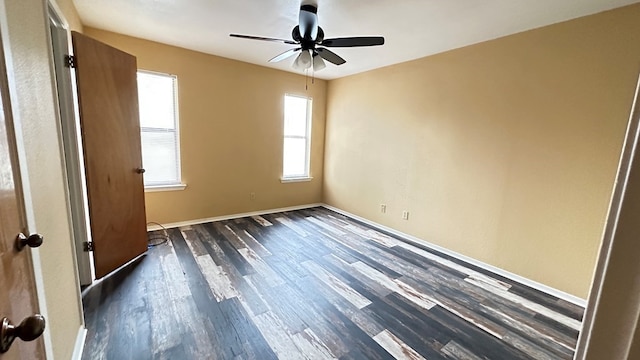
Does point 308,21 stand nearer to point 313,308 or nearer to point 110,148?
point 110,148

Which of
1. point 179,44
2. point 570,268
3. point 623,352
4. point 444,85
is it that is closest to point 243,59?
point 179,44

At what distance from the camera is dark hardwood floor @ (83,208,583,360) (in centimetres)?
170

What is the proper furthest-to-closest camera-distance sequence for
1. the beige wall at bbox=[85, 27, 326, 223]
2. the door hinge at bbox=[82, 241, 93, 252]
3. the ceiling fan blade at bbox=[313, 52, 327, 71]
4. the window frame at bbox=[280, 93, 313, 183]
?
the window frame at bbox=[280, 93, 313, 183]
the beige wall at bbox=[85, 27, 326, 223]
the ceiling fan blade at bbox=[313, 52, 327, 71]
the door hinge at bbox=[82, 241, 93, 252]

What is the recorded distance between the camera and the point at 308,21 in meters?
2.16

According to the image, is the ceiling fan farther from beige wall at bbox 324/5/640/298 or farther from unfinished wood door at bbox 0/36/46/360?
unfinished wood door at bbox 0/36/46/360

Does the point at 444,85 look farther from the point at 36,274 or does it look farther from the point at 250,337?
the point at 36,274

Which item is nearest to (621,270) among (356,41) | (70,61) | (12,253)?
(12,253)

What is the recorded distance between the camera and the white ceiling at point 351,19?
212cm

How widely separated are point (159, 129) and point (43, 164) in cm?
252

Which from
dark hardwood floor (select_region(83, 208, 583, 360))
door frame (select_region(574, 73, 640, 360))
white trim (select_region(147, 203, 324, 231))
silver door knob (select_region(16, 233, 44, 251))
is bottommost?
dark hardwood floor (select_region(83, 208, 583, 360))

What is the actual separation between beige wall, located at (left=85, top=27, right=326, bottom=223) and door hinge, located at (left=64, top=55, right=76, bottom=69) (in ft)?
4.23

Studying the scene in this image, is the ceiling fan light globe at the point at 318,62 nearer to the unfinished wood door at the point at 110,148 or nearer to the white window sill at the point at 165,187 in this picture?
the unfinished wood door at the point at 110,148

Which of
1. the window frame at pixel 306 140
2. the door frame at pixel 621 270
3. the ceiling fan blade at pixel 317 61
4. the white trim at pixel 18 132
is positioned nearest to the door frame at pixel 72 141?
the white trim at pixel 18 132

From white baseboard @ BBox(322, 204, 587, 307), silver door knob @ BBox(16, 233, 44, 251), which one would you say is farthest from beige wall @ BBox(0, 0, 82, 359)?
white baseboard @ BBox(322, 204, 587, 307)
